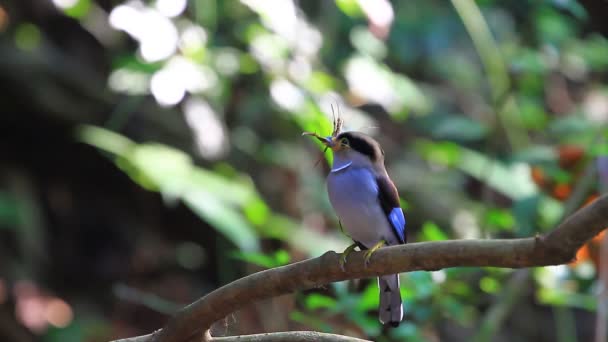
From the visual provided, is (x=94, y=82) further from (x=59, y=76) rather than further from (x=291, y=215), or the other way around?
(x=291, y=215)

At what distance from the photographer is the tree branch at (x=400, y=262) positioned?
1318mm

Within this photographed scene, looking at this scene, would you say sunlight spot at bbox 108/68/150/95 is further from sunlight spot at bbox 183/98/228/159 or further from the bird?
the bird

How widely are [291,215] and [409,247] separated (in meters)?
3.02

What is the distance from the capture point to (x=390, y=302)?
232cm

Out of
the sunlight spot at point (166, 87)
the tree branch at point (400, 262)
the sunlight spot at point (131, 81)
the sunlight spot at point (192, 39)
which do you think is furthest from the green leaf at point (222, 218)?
the tree branch at point (400, 262)

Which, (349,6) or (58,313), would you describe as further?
(58,313)

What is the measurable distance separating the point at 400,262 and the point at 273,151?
2.77 metres

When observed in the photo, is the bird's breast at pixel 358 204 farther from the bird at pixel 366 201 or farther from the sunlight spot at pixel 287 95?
the sunlight spot at pixel 287 95

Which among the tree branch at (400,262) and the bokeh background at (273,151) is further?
the bokeh background at (273,151)

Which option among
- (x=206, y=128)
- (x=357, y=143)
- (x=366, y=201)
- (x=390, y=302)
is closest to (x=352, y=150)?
(x=357, y=143)

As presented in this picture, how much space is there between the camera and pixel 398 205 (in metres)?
2.38

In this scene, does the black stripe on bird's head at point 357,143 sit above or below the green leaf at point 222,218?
below

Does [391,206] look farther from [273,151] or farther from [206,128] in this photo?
[273,151]

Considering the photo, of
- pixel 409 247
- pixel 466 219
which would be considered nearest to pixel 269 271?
pixel 409 247
